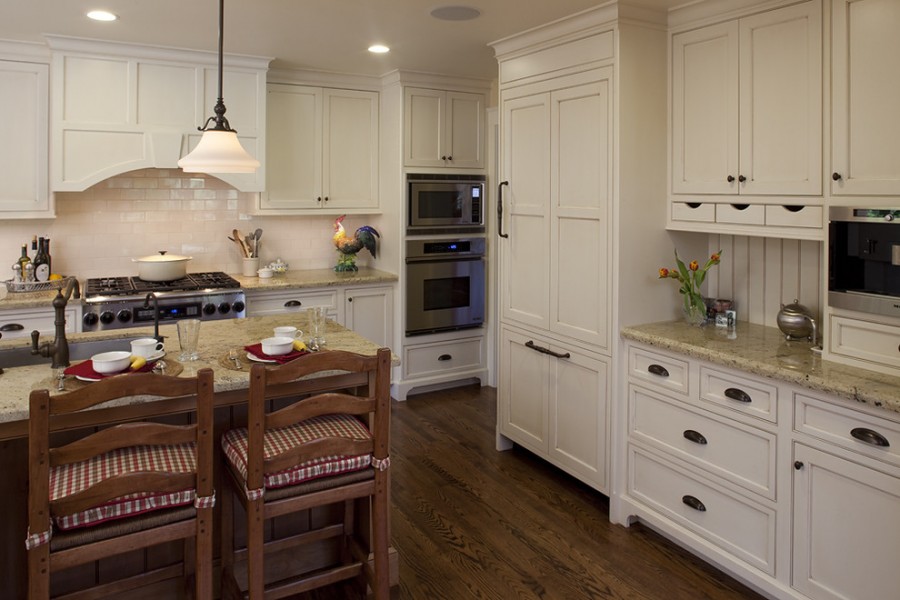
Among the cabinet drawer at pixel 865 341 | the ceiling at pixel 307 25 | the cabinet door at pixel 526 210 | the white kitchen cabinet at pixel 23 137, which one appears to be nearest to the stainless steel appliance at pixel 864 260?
the cabinet drawer at pixel 865 341

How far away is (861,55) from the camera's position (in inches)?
95.3

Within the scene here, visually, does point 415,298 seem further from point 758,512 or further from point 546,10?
point 758,512

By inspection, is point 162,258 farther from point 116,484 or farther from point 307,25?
point 116,484

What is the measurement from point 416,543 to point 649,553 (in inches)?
39.1

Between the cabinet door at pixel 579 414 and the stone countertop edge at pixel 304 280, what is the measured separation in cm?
178

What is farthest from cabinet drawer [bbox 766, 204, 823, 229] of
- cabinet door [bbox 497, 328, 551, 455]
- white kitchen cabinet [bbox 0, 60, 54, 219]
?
white kitchen cabinet [bbox 0, 60, 54, 219]

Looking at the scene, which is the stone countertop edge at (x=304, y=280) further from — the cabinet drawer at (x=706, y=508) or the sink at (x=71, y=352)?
the cabinet drawer at (x=706, y=508)

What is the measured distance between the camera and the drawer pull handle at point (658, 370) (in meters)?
3.00

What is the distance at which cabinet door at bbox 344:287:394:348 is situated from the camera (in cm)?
496

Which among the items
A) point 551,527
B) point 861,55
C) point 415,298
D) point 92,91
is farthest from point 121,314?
point 861,55

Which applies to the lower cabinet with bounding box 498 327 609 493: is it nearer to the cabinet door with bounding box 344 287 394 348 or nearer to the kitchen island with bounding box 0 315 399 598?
the kitchen island with bounding box 0 315 399 598

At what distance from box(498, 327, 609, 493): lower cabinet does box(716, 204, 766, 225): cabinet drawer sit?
0.84 meters

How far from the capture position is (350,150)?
16.7 ft

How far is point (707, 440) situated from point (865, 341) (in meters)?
0.69
